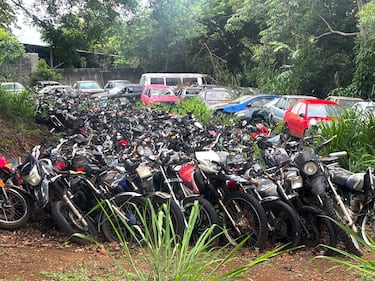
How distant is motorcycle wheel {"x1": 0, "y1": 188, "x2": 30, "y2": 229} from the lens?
574cm

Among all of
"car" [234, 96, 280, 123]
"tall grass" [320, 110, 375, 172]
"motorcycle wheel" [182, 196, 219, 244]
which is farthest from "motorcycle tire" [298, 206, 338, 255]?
"car" [234, 96, 280, 123]

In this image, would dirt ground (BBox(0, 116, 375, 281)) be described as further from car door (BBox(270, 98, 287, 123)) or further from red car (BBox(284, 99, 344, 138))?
car door (BBox(270, 98, 287, 123))

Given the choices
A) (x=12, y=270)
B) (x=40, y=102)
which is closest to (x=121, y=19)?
(x=40, y=102)

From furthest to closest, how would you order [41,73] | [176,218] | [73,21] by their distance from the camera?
[41,73], [73,21], [176,218]

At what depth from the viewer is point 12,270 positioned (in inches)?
172

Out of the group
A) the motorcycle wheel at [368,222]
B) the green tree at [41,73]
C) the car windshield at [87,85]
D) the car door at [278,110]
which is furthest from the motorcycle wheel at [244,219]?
the green tree at [41,73]

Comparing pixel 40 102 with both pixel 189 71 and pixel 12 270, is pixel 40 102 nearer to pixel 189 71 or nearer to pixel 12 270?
pixel 12 270

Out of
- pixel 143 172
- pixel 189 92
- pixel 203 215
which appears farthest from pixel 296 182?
pixel 189 92

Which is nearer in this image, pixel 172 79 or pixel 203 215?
pixel 203 215

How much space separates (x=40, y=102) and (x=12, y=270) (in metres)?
11.7

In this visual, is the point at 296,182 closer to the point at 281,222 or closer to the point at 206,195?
the point at 281,222

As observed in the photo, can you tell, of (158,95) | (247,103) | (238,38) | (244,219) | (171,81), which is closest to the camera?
(244,219)

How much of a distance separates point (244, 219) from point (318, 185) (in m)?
0.87

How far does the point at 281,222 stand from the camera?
5.46 m
